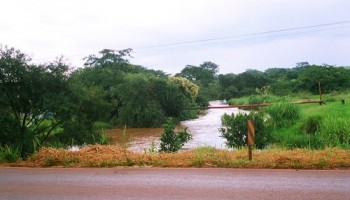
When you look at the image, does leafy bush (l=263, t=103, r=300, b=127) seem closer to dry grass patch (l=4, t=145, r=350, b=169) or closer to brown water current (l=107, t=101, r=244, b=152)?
brown water current (l=107, t=101, r=244, b=152)

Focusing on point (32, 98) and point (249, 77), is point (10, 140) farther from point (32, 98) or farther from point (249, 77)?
point (249, 77)

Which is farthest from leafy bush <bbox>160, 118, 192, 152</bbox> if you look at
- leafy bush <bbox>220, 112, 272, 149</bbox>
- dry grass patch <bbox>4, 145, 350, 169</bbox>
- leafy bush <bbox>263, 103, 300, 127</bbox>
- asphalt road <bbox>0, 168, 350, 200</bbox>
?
leafy bush <bbox>263, 103, 300, 127</bbox>

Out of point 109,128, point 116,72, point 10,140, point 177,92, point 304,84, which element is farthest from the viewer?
point 304,84

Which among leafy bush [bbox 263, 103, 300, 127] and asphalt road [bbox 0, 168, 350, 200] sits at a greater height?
leafy bush [bbox 263, 103, 300, 127]

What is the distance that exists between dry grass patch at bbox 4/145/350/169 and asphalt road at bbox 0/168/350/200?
0.42 m

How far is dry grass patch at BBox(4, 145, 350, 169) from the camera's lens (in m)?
8.33

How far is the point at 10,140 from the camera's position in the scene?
12812 millimetres

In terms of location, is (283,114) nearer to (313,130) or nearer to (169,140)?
(313,130)

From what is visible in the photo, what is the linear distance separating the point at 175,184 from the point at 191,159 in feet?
6.67

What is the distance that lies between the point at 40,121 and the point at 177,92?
77.3 feet

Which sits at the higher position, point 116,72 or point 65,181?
point 116,72

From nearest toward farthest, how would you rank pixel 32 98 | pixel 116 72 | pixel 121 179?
pixel 121 179 → pixel 32 98 → pixel 116 72

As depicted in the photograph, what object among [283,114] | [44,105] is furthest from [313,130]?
[44,105]

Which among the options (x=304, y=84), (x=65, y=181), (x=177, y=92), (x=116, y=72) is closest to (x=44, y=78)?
(x=65, y=181)
